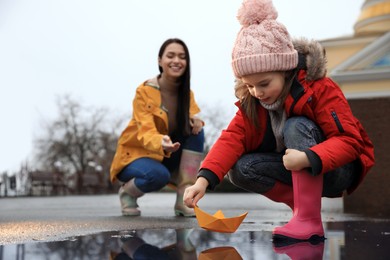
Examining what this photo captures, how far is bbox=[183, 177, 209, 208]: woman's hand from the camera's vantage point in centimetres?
277

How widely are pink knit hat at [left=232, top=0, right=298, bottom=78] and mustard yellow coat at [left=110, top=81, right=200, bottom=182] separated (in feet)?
6.89

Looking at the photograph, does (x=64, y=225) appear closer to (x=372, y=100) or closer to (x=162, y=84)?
(x=162, y=84)

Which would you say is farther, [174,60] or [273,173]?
[174,60]

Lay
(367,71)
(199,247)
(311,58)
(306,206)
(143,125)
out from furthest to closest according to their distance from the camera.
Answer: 1. (367,71)
2. (143,125)
3. (311,58)
4. (306,206)
5. (199,247)

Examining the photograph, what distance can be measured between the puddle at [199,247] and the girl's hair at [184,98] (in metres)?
2.09

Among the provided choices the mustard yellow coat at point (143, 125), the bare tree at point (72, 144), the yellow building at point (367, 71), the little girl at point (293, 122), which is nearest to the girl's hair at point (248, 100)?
the little girl at point (293, 122)

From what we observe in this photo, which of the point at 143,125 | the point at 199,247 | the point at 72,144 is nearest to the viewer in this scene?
the point at 199,247

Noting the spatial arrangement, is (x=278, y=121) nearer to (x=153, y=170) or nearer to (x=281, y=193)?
(x=281, y=193)

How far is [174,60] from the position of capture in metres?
5.28

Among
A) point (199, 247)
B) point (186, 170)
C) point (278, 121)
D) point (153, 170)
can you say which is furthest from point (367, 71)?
point (199, 247)

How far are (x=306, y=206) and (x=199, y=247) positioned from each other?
55cm

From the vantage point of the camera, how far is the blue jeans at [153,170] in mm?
5148

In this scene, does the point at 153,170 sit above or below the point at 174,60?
below

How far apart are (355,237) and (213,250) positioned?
0.79 m
